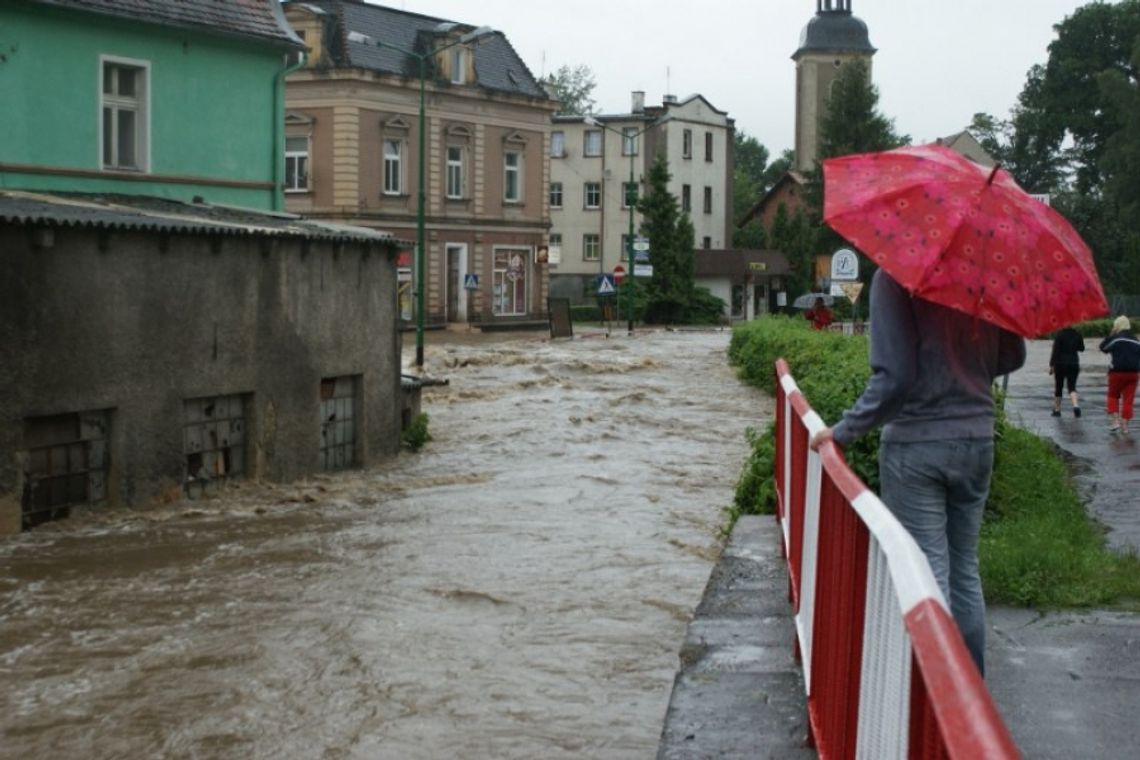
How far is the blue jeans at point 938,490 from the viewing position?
5.64 metres

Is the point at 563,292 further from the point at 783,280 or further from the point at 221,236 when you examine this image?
the point at 221,236

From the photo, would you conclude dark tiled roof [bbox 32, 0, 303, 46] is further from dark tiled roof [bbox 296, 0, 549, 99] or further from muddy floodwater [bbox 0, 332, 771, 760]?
dark tiled roof [bbox 296, 0, 549, 99]

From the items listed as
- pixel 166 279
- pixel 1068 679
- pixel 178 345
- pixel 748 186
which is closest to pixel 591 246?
pixel 748 186

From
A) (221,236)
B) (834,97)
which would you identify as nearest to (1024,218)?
(221,236)

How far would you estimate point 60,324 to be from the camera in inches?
648

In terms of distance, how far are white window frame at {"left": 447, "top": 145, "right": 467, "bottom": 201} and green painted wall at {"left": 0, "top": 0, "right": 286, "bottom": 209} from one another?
31.5 meters

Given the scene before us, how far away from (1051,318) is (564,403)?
25.4m

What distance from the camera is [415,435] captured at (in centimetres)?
2400

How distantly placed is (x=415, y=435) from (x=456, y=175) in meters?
35.4

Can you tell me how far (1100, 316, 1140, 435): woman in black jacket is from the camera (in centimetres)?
2159

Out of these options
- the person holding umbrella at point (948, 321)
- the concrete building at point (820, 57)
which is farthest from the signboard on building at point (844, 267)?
the concrete building at point (820, 57)

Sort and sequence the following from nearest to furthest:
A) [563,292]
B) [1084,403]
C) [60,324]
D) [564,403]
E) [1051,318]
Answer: [1051,318], [60,324], [1084,403], [564,403], [563,292]

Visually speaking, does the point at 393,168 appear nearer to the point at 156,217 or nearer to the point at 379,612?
the point at 156,217

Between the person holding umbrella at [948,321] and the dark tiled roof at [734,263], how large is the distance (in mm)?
75668
